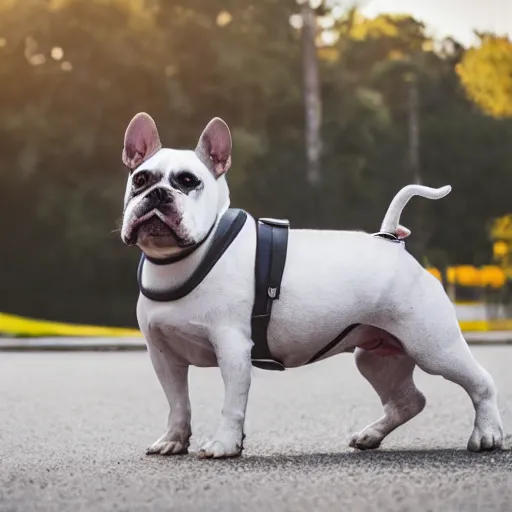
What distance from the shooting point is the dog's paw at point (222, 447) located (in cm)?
553

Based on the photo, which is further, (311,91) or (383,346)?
(311,91)

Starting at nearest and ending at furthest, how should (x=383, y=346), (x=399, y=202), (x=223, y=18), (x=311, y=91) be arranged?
1. (x=383, y=346)
2. (x=399, y=202)
3. (x=311, y=91)
4. (x=223, y=18)

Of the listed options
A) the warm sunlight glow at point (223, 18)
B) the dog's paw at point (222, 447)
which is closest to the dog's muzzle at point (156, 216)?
the dog's paw at point (222, 447)

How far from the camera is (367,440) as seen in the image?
6.39 metres

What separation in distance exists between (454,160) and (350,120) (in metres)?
3.72

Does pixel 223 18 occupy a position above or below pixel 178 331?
above

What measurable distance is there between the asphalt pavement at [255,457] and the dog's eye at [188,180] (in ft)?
4.03

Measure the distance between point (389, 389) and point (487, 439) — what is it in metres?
0.63

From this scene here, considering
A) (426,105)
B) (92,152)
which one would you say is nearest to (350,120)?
(426,105)

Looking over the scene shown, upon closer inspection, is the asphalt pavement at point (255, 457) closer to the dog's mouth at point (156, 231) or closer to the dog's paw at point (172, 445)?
the dog's paw at point (172, 445)

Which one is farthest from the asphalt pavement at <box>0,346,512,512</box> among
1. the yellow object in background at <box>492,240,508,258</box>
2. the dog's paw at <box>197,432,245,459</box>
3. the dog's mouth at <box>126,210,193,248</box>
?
the yellow object in background at <box>492,240,508,258</box>

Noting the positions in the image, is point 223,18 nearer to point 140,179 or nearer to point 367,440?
point 367,440

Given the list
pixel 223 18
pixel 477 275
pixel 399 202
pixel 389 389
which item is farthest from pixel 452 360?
pixel 477 275

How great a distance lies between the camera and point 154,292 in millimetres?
5684
